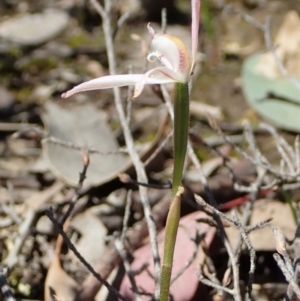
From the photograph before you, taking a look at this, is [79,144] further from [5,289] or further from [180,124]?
[180,124]

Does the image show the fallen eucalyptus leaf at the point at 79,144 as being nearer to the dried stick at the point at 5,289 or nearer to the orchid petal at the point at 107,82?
the dried stick at the point at 5,289

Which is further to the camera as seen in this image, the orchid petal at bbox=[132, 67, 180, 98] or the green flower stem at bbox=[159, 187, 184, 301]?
the green flower stem at bbox=[159, 187, 184, 301]

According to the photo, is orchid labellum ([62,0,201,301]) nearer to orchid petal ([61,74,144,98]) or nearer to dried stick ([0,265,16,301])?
orchid petal ([61,74,144,98])

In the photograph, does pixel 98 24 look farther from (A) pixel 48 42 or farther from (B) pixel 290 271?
(B) pixel 290 271

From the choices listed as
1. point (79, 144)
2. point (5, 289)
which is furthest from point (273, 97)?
point (5, 289)

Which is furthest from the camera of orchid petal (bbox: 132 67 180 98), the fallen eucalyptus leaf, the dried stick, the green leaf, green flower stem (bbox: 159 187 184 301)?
the green leaf

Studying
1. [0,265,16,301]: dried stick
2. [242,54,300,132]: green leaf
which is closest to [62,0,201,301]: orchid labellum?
[0,265,16,301]: dried stick

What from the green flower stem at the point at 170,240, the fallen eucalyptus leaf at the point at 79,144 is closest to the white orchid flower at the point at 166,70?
the green flower stem at the point at 170,240
